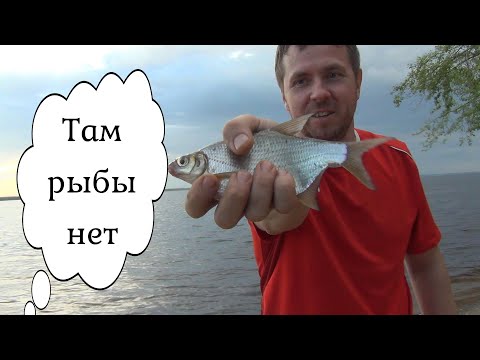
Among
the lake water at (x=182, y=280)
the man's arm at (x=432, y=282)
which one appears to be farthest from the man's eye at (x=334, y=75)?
the lake water at (x=182, y=280)

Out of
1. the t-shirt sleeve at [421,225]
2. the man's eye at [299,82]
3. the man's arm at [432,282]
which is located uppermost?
the man's eye at [299,82]

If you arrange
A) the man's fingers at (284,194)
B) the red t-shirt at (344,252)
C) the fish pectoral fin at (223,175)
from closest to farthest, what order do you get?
the man's fingers at (284,194) < the fish pectoral fin at (223,175) < the red t-shirt at (344,252)

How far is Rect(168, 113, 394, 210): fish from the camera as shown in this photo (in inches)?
90.0

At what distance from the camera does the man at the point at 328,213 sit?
2.22 m

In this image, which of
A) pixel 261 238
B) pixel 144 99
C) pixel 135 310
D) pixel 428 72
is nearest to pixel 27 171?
pixel 144 99

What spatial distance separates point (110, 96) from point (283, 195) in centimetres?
361

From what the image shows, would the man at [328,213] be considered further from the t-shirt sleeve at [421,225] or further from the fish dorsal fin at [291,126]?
the fish dorsal fin at [291,126]

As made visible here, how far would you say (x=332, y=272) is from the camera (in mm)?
2400

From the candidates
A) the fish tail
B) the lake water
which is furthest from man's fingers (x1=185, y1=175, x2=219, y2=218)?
the lake water

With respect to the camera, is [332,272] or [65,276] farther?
[65,276]

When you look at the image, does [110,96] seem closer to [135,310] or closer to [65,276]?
[65,276]

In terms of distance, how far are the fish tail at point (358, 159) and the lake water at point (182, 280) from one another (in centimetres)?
463

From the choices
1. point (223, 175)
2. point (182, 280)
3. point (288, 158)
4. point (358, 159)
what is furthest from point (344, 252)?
point (182, 280)

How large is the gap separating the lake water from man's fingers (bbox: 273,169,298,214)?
4448 millimetres
